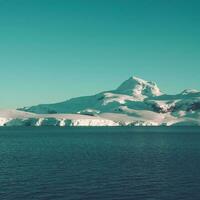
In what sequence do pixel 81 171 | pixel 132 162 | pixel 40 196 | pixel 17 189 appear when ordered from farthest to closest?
pixel 132 162 → pixel 81 171 → pixel 17 189 → pixel 40 196

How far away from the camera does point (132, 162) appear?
90938mm

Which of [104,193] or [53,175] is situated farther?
[53,175]

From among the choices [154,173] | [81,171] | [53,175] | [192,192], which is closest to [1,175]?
[53,175]

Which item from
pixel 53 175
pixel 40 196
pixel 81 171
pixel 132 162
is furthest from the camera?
pixel 132 162

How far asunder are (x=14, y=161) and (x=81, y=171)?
22.7 metres

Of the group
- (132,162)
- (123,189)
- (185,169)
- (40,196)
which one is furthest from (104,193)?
(132,162)

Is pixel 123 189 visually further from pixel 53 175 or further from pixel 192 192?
pixel 53 175

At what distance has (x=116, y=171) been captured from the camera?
7656 centimetres

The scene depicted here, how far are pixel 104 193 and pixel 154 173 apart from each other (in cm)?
1933

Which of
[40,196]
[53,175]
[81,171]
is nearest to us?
[40,196]

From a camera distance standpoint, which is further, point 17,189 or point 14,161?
point 14,161

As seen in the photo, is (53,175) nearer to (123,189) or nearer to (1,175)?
(1,175)

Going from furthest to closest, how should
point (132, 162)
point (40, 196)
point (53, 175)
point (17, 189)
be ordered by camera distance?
point (132, 162)
point (53, 175)
point (17, 189)
point (40, 196)

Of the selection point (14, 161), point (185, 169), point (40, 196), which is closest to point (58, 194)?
point (40, 196)
